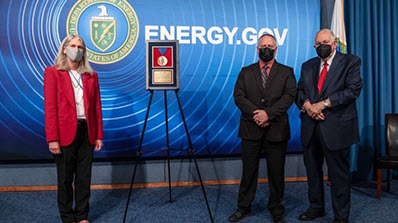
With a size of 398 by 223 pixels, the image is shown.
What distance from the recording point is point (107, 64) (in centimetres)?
368

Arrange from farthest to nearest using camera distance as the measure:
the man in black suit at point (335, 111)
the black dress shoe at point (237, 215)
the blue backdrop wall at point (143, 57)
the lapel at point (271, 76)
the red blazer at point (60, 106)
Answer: the blue backdrop wall at point (143, 57), the black dress shoe at point (237, 215), the lapel at point (271, 76), the man in black suit at point (335, 111), the red blazer at point (60, 106)

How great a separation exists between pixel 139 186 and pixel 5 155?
5.13 feet

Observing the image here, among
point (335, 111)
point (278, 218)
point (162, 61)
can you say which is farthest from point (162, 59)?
point (278, 218)

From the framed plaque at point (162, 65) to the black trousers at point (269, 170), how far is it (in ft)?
2.74

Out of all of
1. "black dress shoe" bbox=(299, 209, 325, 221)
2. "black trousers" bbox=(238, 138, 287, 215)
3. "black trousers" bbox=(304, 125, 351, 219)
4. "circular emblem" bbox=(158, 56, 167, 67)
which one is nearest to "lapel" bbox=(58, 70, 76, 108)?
"circular emblem" bbox=(158, 56, 167, 67)

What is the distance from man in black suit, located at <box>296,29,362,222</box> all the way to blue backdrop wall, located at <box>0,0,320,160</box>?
131 cm

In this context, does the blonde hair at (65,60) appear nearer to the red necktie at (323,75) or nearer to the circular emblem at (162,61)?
the circular emblem at (162,61)

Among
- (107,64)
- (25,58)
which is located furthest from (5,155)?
(107,64)

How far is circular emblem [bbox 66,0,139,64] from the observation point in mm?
3639

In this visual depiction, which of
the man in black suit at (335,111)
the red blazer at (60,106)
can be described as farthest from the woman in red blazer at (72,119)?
the man in black suit at (335,111)

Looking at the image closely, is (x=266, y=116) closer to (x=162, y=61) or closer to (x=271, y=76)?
(x=271, y=76)

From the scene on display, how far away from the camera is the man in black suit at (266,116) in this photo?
8.47 ft

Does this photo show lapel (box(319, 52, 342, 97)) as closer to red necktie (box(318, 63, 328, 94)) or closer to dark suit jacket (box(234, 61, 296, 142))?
red necktie (box(318, 63, 328, 94))

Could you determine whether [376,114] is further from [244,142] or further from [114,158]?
[114,158]
